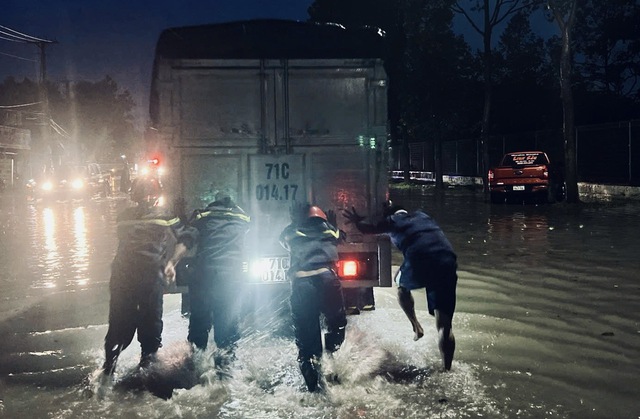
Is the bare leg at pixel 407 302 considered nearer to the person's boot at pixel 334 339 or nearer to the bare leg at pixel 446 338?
the bare leg at pixel 446 338

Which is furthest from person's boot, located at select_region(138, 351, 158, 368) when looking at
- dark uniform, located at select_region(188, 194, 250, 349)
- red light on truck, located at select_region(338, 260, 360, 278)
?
red light on truck, located at select_region(338, 260, 360, 278)

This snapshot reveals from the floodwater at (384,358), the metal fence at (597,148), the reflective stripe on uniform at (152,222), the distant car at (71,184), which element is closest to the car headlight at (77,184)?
the distant car at (71,184)

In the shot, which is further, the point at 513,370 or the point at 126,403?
the point at 513,370

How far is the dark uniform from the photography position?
563cm

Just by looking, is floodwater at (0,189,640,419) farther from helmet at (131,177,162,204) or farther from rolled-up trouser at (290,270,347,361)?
helmet at (131,177,162,204)

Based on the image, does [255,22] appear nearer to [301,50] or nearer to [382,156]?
[301,50]

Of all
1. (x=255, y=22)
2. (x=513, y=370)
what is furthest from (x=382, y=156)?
(x=513, y=370)

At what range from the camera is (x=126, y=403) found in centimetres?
490

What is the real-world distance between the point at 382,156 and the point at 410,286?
1311mm

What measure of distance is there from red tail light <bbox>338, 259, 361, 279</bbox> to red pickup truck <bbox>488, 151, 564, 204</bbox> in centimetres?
1840

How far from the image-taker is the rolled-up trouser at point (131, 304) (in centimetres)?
539

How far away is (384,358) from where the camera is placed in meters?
5.88

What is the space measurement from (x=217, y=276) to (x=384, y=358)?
1.58 metres

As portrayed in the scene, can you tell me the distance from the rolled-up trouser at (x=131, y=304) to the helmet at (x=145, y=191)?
592 millimetres
